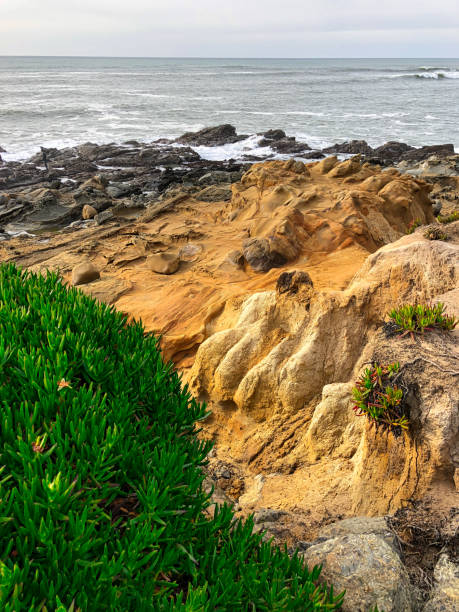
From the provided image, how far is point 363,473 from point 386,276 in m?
2.43

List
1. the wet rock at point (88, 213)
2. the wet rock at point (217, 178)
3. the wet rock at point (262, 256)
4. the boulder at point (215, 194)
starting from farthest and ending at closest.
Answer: the wet rock at point (217, 178) < the wet rock at point (88, 213) < the boulder at point (215, 194) < the wet rock at point (262, 256)

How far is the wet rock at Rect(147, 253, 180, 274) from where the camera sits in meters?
10.8

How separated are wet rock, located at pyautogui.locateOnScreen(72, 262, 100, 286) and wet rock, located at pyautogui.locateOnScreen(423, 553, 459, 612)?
30.6 ft

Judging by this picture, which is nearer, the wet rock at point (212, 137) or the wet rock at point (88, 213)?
the wet rock at point (88, 213)

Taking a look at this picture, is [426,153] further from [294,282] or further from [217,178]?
[294,282]

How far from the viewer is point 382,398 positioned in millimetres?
3689

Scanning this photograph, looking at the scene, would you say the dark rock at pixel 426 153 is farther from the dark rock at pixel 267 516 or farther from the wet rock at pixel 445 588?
the wet rock at pixel 445 588

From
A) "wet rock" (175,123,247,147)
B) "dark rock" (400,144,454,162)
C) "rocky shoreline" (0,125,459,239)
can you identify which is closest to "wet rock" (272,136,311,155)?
"rocky shoreline" (0,125,459,239)

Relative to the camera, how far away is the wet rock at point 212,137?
1280 inches

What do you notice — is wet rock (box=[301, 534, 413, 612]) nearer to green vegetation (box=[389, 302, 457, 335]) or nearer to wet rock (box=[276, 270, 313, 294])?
green vegetation (box=[389, 302, 457, 335])

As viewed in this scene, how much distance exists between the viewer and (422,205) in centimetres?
1342

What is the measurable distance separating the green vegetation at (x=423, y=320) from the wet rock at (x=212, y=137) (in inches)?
1165

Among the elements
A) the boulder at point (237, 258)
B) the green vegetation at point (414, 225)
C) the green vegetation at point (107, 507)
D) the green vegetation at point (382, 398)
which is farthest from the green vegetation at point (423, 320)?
the boulder at point (237, 258)

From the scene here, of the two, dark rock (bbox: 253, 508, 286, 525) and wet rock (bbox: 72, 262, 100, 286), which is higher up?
wet rock (bbox: 72, 262, 100, 286)
